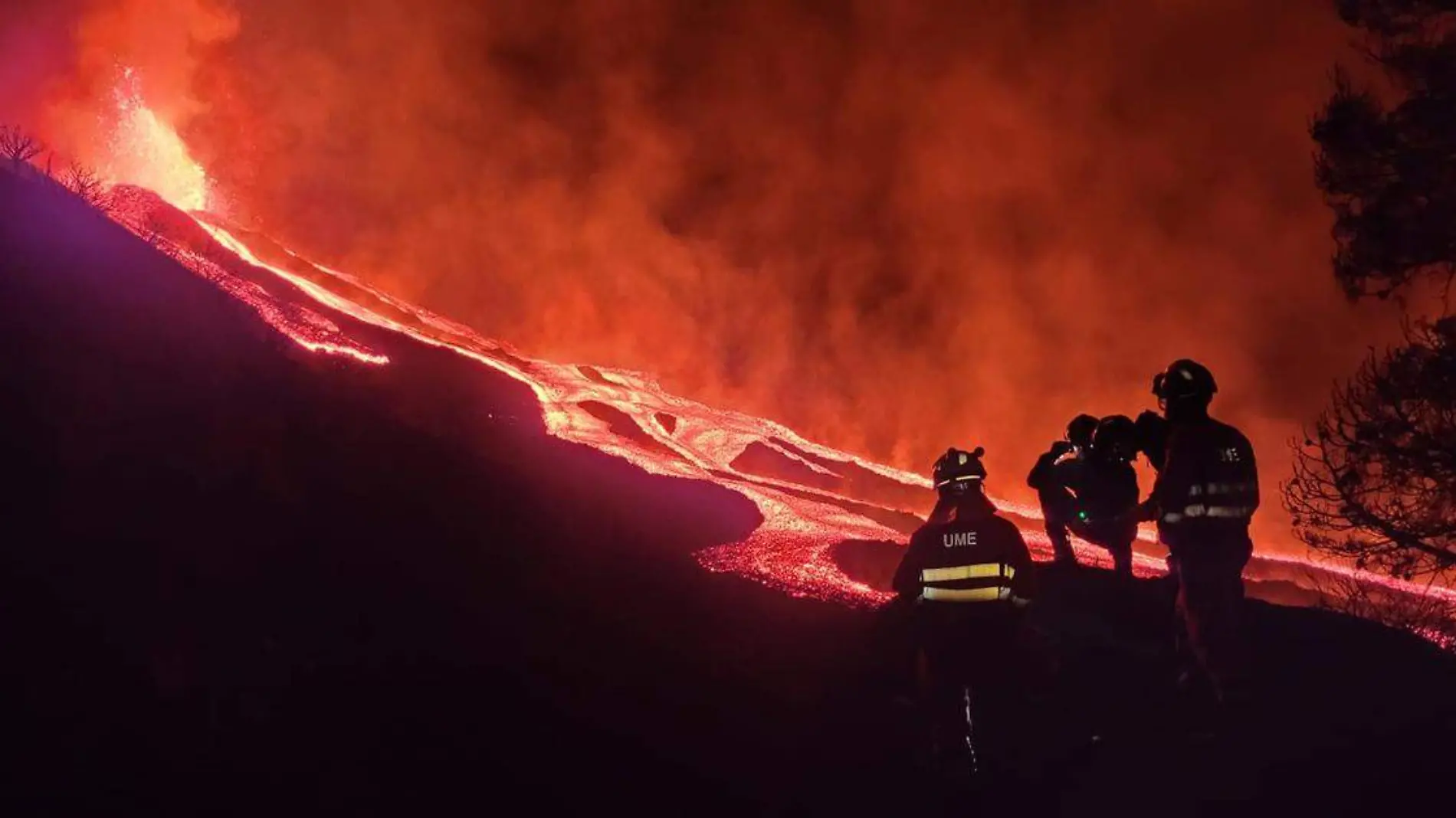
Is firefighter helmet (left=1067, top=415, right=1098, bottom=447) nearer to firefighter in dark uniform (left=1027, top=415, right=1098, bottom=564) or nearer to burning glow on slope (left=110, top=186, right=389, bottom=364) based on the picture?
firefighter in dark uniform (left=1027, top=415, right=1098, bottom=564)

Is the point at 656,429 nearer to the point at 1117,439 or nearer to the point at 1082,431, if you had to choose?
the point at 1082,431

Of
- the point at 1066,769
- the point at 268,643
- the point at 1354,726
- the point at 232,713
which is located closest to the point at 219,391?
the point at 268,643

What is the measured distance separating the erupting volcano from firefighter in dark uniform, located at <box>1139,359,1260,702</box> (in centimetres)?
231

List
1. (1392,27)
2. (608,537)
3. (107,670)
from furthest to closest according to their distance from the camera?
(1392,27) < (608,537) < (107,670)

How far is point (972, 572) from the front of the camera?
18.4 ft

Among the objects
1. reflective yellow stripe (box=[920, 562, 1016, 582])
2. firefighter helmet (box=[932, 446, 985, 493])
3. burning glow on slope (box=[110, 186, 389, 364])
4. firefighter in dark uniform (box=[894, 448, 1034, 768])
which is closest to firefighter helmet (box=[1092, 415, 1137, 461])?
firefighter helmet (box=[932, 446, 985, 493])

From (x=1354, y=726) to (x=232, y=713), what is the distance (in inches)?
263

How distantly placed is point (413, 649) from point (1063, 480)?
18.9 feet

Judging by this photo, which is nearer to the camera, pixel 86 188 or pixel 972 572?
pixel 972 572

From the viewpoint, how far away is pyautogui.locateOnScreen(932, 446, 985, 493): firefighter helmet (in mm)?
5941

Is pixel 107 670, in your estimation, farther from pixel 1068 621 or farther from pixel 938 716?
pixel 1068 621

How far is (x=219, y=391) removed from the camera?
7309 millimetres

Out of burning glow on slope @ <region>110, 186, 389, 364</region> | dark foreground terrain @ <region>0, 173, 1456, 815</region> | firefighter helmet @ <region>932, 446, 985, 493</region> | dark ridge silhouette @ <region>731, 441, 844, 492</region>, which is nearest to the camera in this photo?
dark foreground terrain @ <region>0, 173, 1456, 815</region>

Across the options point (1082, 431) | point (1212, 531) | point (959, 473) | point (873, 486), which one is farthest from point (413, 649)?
point (873, 486)
